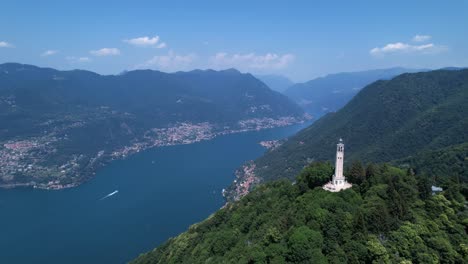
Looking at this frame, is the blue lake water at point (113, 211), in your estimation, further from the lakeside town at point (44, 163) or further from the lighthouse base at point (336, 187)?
the lighthouse base at point (336, 187)

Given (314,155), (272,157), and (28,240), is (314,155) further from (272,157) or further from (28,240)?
(28,240)

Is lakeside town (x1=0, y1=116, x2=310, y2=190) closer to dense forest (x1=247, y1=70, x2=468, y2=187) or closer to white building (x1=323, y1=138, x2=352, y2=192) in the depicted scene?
dense forest (x1=247, y1=70, x2=468, y2=187)

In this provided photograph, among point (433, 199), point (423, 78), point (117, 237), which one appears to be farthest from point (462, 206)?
point (423, 78)

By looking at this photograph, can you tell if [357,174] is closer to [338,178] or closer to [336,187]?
[338,178]

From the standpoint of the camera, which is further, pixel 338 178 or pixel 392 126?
pixel 392 126

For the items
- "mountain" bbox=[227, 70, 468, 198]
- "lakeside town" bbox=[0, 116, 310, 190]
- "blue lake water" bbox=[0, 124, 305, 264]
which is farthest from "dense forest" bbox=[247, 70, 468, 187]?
"lakeside town" bbox=[0, 116, 310, 190]

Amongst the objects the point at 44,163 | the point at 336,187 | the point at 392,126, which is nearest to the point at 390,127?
the point at 392,126
